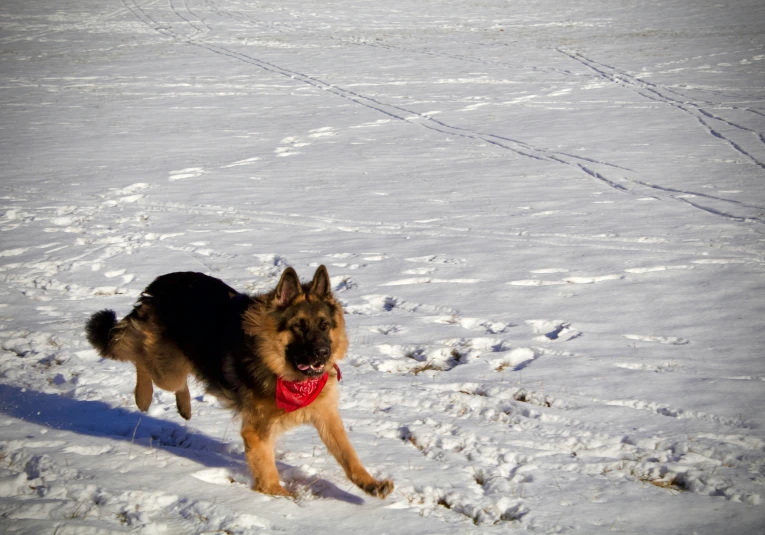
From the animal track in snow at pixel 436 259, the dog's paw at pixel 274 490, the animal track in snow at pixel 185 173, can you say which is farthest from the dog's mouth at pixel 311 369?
the animal track in snow at pixel 185 173

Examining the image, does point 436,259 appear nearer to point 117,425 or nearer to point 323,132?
point 117,425

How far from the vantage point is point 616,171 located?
11.9m

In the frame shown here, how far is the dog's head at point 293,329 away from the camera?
410 cm

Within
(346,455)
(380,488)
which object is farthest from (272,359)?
(380,488)

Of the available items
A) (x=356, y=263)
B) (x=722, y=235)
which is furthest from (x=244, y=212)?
(x=722, y=235)

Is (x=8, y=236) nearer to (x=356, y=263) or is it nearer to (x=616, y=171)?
(x=356, y=263)

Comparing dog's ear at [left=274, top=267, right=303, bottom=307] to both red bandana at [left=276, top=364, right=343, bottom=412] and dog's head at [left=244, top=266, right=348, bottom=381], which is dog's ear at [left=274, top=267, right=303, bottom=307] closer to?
dog's head at [left=244, top=266, right=348, bottom=381]

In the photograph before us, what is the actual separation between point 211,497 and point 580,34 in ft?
101

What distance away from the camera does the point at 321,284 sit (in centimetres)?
431

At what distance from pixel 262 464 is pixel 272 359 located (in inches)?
25.7

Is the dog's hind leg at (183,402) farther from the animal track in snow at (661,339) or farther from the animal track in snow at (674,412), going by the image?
the animal track in snow at (661,339)

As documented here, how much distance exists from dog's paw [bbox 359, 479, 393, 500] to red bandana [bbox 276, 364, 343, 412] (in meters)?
0.63

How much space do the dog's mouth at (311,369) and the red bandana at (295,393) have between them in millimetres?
41

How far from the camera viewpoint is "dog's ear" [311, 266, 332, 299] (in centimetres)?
425
